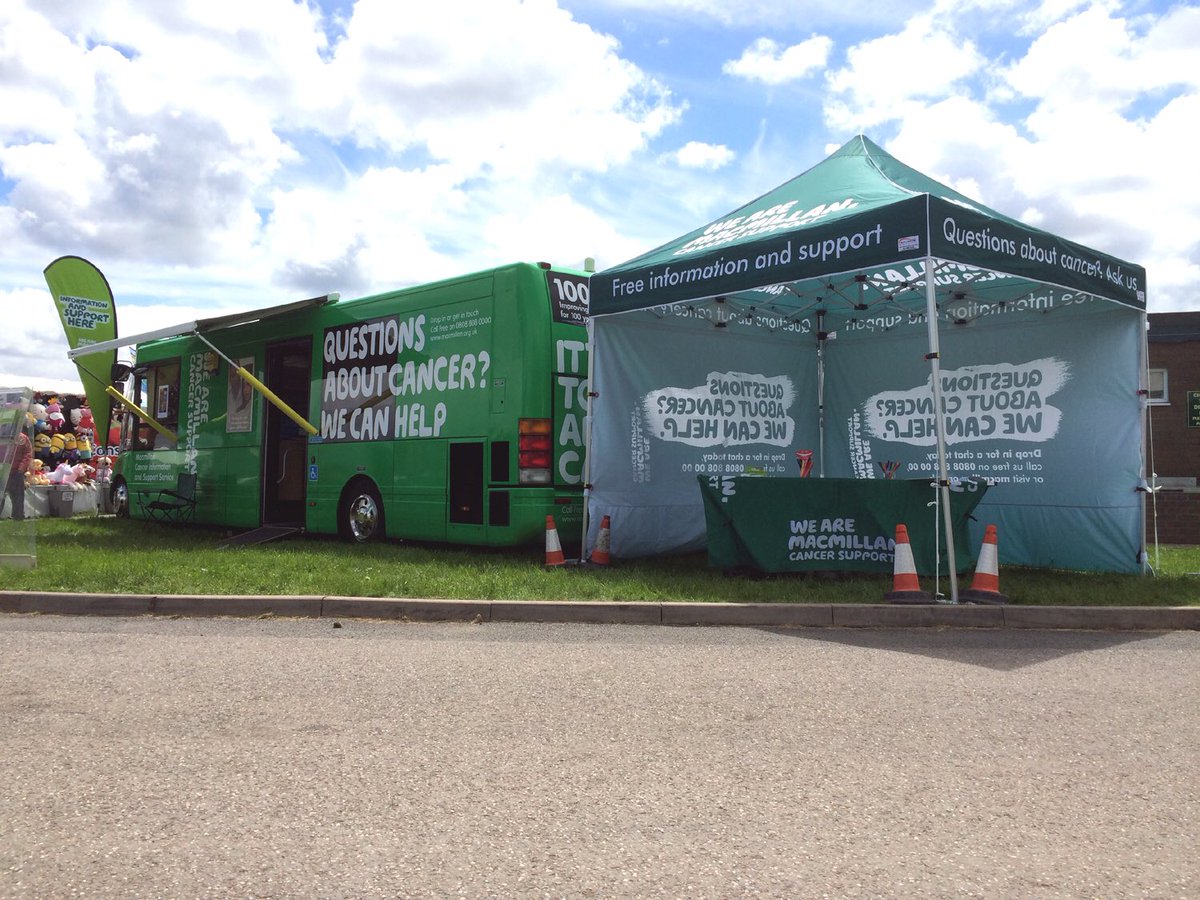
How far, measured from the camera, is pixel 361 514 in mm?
12430

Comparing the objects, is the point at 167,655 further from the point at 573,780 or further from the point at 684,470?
the point at 684,470

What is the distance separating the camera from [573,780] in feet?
12.8

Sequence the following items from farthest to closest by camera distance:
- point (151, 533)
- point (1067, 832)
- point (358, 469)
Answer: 1. point (151, 533)
2. point (358, 469)
3. point (1067, 832)

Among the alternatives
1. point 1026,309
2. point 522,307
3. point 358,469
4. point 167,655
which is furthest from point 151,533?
point 1026,309

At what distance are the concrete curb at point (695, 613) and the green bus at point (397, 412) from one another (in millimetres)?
2677

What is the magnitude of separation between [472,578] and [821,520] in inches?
124

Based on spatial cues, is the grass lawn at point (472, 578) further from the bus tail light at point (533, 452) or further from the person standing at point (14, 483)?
the bus tail light at point (533, 452)

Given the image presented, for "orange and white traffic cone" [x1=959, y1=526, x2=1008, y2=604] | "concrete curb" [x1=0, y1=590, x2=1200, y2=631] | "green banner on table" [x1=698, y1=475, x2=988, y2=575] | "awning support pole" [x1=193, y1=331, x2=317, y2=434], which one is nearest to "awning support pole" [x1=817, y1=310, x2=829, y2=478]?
"green banner on table" [x1=698, y1=475, x2=988, y2=575]

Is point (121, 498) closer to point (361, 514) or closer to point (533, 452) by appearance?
point (361, 514)

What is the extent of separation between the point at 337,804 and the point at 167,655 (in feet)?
10.8

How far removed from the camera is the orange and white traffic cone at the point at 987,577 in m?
8.08

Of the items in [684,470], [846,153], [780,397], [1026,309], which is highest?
[846,153]

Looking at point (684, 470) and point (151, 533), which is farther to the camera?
point (151, 533)

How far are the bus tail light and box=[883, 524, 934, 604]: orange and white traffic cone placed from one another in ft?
12.5
